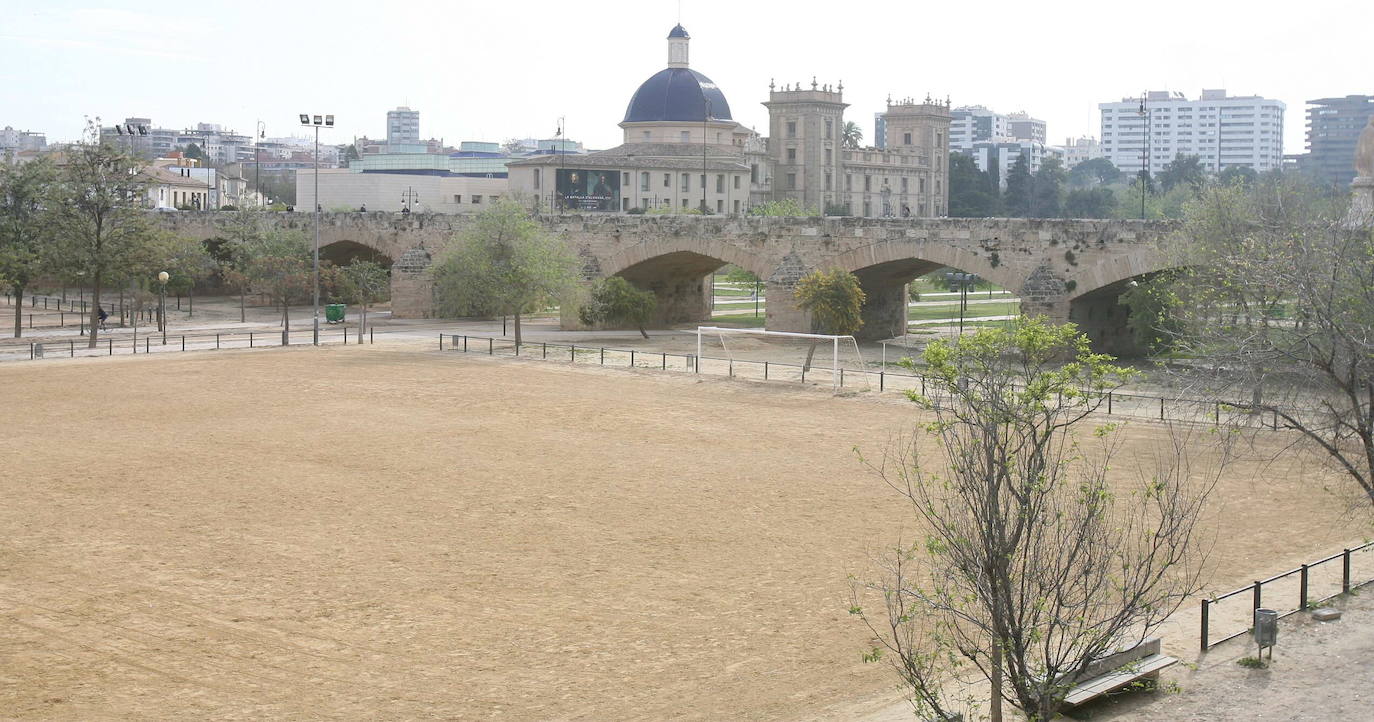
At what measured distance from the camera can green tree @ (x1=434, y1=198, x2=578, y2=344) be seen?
46438 millimetres

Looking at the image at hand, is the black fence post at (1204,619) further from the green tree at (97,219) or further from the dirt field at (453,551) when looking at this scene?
the green tree at (97,219)

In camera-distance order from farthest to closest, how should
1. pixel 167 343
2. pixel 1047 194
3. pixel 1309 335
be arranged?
pixel 1047 194 → pixel 167 343 → pixel 1309 335

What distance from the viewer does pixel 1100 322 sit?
149 feet

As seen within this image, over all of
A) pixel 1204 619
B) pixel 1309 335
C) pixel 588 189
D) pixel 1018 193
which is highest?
pixel 1018 193

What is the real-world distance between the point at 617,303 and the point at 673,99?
205 feet

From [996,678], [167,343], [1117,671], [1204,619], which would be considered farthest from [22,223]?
[996,678]

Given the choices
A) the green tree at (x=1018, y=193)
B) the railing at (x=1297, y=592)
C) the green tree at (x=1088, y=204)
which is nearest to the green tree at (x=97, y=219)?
the railing at (x=1297, y=592)

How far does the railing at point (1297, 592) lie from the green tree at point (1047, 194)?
372ft

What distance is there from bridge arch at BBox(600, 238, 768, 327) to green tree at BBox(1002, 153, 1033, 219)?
73.9m

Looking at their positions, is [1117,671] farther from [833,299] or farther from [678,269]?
[678,269]

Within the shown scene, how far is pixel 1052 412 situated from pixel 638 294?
133ft

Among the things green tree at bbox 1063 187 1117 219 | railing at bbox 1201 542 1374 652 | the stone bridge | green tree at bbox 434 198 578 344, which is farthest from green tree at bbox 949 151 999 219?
railing at bbox 1201 542 1374 652

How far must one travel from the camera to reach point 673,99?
4375 inches

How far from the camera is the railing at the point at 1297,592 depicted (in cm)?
1505
